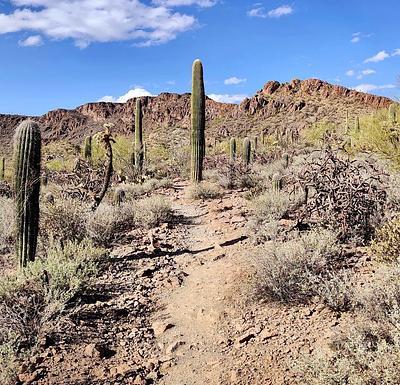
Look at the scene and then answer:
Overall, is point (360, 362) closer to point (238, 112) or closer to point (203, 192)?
point (203, 192)

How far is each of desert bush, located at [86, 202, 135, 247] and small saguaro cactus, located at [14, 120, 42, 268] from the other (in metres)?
1.62

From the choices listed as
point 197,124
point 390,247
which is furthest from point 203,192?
point 390,247

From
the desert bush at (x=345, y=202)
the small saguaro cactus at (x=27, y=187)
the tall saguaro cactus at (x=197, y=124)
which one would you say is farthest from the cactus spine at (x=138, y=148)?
the desert bush at (x=345, y=202)

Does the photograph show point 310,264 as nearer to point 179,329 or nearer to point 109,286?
point 179,329

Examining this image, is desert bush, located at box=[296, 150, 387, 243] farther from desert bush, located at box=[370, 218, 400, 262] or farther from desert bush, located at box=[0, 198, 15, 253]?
desert bush, located at box=[0, 198, 15, 253]

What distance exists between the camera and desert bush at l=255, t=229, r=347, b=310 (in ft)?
17.4

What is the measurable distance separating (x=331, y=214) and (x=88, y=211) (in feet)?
15.9

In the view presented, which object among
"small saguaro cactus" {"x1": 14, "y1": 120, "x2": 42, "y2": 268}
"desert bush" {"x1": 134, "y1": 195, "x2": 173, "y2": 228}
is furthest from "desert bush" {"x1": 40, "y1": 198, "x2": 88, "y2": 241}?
"desert bush" {"x1": 134, "y1": 195, "x2": 173, "y2": 228}

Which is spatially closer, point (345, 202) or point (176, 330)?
point (176, 330)

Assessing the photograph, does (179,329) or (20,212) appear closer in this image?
(179,329)

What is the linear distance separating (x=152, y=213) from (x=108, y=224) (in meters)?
1.46

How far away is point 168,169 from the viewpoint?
77.2 feet

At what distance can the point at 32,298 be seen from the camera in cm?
557

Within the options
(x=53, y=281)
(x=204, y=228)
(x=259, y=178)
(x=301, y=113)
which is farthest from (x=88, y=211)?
(x=301, y=113)
